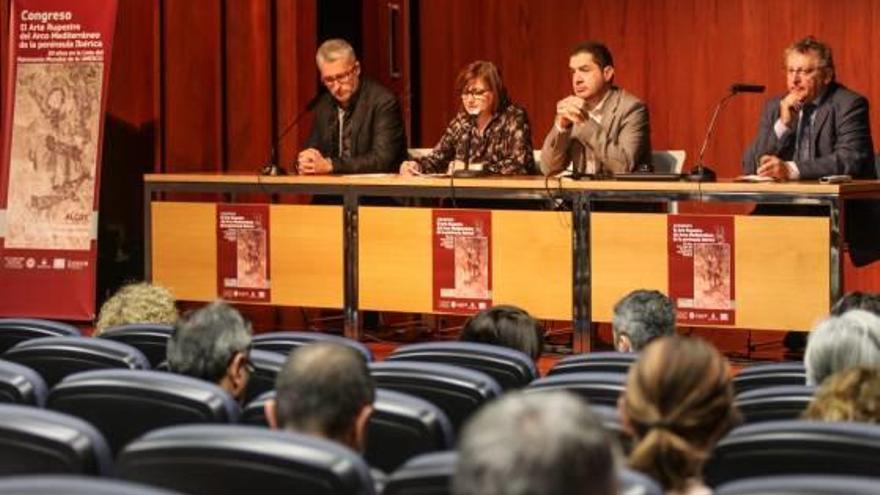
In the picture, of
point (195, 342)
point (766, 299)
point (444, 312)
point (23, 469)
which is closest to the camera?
point (23, 469)

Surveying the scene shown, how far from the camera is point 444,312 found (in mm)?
7004

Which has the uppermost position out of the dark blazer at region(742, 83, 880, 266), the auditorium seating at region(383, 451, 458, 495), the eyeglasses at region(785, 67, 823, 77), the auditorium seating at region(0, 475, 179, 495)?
the eyeglasses at region(785, 67, 823, 77)

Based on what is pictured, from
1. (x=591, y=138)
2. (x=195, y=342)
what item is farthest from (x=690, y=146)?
(x=195, y=342)

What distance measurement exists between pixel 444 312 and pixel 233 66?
7.63 feet

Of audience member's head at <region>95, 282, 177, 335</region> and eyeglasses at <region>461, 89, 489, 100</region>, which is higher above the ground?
eyeglasses at <region>461, 89, 489, 100</region>

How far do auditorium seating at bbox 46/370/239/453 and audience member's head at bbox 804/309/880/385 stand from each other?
1225 mm

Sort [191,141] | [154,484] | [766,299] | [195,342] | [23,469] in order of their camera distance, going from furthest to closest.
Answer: [191,141] < [766,299] < [195,342] < [23,469] < [154,484]

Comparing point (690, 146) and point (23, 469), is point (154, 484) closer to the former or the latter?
point (23, 469)

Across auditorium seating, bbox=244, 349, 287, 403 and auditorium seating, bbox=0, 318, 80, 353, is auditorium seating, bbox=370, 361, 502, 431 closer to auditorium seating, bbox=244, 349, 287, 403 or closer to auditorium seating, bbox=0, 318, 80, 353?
auditorium seating, bbox=244, 349, 287, 403

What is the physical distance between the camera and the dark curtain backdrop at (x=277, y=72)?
8.51m

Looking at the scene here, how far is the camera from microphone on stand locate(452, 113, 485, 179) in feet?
23.0

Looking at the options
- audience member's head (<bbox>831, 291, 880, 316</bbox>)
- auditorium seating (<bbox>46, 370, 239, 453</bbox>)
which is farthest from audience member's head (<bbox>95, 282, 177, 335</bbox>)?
audience member's head (<bbox>831, 291, 880, 316</bbox>)

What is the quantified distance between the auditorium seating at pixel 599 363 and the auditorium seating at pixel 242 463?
1728mm

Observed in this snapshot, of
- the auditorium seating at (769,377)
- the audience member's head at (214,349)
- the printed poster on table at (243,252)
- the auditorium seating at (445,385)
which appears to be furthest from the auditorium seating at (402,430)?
the printed poster on table at (243,252)
